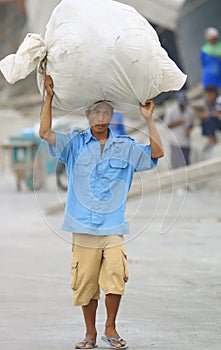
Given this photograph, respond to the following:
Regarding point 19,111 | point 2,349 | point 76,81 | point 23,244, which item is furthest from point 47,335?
point 19,111

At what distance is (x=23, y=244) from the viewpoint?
30.2 feet

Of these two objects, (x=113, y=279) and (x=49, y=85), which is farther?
(x=49, y=85)

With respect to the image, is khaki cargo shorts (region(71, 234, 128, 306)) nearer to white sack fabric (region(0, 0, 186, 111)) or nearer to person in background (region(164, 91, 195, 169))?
white sack fabric (region(0, 0, 186, 111))

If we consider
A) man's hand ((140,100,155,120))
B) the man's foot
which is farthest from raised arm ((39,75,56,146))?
the man's foot

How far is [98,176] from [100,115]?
338mm

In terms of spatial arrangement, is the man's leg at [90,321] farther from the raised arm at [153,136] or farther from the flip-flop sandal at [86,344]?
the raised arm at [153,136]

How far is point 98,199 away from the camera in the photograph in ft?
16.3

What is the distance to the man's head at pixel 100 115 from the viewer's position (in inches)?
199

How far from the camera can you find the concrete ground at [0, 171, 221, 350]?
5344 mm

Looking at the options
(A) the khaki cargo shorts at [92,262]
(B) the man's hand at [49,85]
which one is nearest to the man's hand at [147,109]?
(B) the man's hand at [49,85]

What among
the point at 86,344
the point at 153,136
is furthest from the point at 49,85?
the point at 86,344

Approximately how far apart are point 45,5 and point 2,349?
13808 millimetres

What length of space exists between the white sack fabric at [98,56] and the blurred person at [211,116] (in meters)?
9.53

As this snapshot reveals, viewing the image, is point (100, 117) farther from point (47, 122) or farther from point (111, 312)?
point (111, 312)
